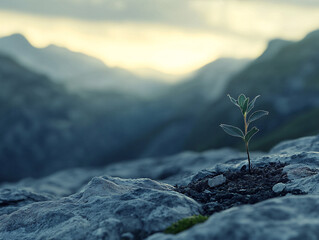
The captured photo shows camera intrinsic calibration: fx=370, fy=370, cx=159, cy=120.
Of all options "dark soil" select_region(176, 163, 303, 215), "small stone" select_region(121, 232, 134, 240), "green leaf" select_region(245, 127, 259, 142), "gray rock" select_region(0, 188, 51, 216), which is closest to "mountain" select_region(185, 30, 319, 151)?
"gray rock" select_region(0, 188, 51, 216)

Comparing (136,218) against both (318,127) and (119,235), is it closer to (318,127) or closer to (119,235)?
(119,235)

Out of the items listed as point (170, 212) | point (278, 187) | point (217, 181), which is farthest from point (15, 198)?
point (278, 187)

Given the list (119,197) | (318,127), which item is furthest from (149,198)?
(318,127)

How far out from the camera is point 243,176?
13.0m

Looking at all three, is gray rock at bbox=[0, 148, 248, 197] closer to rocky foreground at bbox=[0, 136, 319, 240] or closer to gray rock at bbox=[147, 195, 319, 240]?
rocky foreground at bbox=[0, 136, 319, 240]

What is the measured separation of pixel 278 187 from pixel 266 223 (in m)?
4.35

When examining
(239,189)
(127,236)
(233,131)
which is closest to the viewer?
(127,236)

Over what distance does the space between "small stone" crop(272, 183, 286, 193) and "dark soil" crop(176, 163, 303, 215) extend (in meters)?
0.11

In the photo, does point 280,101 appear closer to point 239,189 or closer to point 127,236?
point 239,189

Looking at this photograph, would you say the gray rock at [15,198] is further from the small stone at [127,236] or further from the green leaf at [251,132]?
the green leaf at [251,132]

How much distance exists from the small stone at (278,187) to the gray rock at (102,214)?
243cm

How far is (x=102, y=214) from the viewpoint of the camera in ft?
32.9

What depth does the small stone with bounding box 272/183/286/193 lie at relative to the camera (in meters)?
10.9

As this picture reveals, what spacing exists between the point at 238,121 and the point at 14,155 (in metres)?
119
